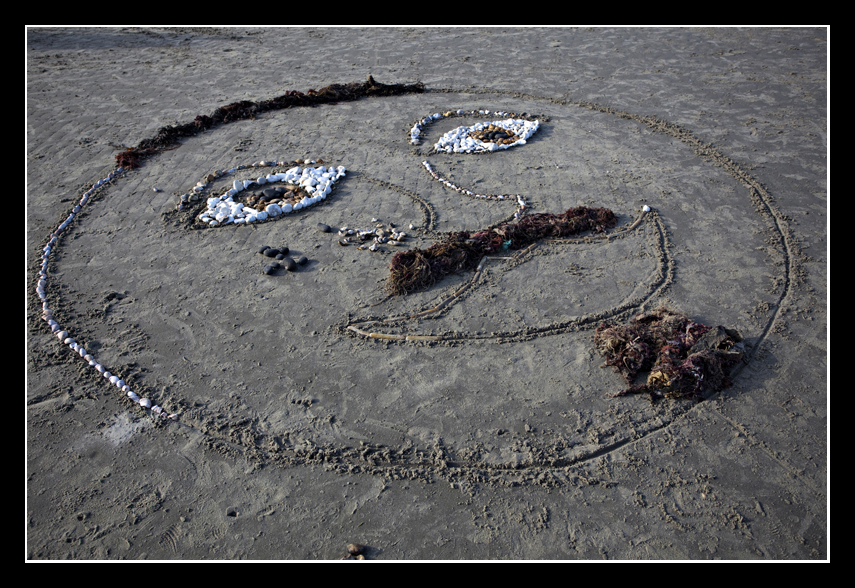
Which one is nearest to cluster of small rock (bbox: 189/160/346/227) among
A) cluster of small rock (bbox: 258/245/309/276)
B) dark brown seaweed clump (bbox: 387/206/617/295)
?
cluster of small rock (bbox: 258/245/309/276)

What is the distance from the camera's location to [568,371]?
5.35 meters

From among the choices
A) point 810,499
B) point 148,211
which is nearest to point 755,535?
point 810,499

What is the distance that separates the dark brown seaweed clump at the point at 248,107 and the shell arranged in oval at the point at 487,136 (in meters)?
2.90

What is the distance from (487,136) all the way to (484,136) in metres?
0.06

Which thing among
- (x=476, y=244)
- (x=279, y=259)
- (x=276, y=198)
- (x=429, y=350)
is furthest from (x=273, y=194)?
(x=429, y=350)

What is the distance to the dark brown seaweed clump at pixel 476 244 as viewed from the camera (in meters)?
6.44

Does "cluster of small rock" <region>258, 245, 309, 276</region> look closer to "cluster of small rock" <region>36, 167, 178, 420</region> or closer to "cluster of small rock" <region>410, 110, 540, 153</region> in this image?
"cluster of small rock" <region>36, 167, 178, 420</region>

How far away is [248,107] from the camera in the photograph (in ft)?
37.3

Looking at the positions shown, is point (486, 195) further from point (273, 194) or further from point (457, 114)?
point (457, 114)

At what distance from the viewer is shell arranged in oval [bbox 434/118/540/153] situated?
31.5 ft

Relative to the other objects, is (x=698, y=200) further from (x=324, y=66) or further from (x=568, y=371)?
(x=324, y=66)

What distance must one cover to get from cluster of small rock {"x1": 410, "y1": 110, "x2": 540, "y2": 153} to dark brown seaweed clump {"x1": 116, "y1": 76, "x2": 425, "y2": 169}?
213 centimetres

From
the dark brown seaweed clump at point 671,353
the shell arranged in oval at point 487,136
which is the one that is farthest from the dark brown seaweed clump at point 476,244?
the shell arranged in oval at point 487,136

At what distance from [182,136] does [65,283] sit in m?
4.76
